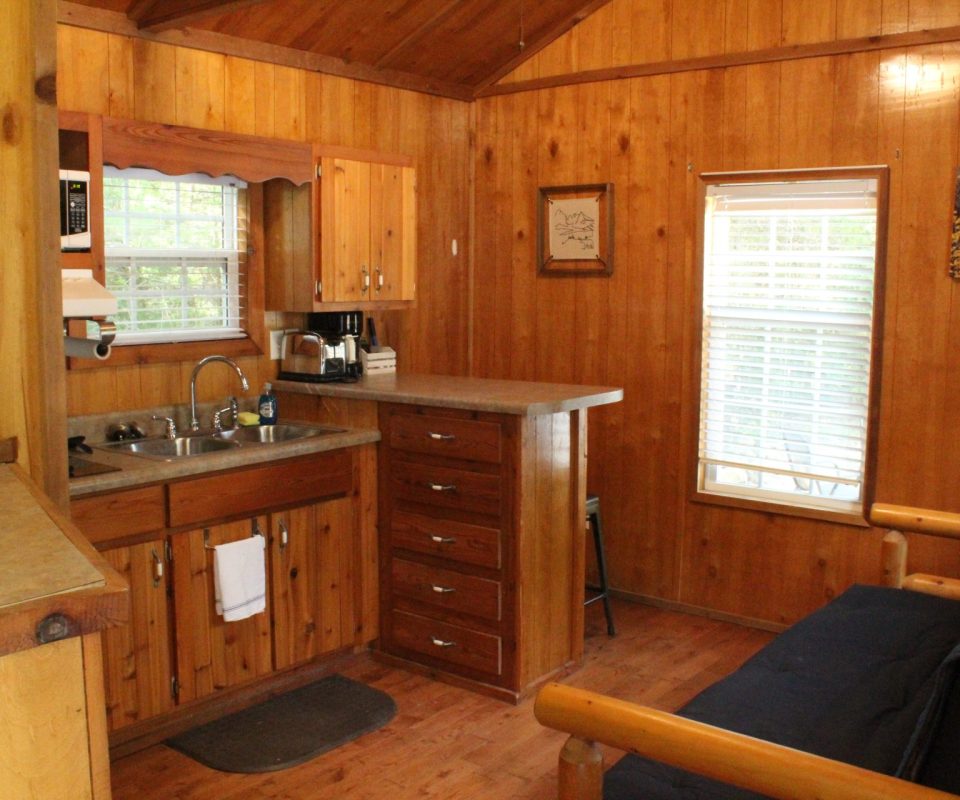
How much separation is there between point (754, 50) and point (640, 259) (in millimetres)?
987

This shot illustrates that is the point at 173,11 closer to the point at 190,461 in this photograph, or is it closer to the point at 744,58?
the point at 190,461

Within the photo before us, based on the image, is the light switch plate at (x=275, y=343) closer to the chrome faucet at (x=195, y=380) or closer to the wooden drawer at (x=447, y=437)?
the chrome faucet at (x=195, y=380)

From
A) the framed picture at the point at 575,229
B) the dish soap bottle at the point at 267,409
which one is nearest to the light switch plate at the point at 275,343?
the dish soap bottle at the point at 267,409

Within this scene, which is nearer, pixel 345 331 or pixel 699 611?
pixel 345 331

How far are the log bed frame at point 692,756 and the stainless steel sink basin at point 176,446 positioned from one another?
2.20m

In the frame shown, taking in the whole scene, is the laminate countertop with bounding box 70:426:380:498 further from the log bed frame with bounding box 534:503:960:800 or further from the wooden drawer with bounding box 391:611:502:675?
the log bed frame with bounding box 534:503:960:800

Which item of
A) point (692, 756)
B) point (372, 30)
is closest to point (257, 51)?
point (372, 30)

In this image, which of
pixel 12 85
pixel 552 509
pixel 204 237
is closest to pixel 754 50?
pixel 552 509

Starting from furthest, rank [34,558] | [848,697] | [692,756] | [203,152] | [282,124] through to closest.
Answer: [282,124] → [203,152] → [848,697] → [692,756] → [34,558]

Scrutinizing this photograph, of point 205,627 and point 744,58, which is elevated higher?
point 744,58

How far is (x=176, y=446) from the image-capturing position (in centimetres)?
388

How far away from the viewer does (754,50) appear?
4293 mm

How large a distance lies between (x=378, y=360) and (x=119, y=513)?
1.57 meters

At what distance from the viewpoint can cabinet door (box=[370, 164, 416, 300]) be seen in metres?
4.34
